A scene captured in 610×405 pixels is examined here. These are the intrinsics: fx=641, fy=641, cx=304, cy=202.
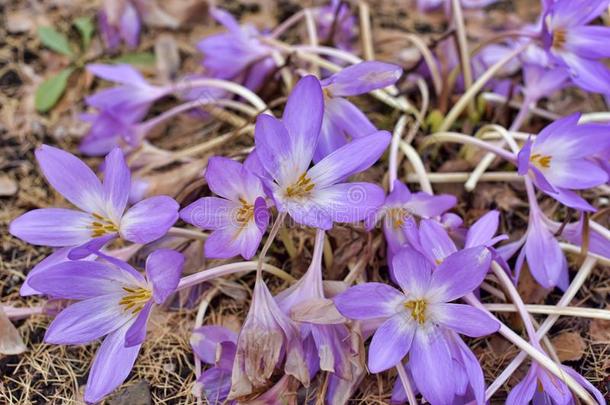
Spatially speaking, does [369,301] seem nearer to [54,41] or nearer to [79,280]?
[79,280]

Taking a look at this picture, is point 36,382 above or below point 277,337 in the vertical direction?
below

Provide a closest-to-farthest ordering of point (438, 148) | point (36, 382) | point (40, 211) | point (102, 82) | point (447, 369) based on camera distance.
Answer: point (447, 369) < point (40, 211) < point (36, 382) < point (438, 148) < point (102, 82)

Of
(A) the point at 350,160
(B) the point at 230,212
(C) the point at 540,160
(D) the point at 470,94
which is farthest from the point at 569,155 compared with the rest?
(B) the point at 230,212

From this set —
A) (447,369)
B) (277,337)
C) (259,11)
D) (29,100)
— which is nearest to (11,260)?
(29,100)

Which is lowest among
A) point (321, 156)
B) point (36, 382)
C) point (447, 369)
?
point (36, 382)

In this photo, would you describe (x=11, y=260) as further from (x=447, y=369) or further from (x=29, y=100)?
(x=447, y=369)

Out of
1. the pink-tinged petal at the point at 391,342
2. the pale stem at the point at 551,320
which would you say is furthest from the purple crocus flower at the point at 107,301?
the pale stem at the point at 551,320

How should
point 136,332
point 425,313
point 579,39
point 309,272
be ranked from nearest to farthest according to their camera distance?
point 136,332, point 425,313, point 309,272, point 579,39
